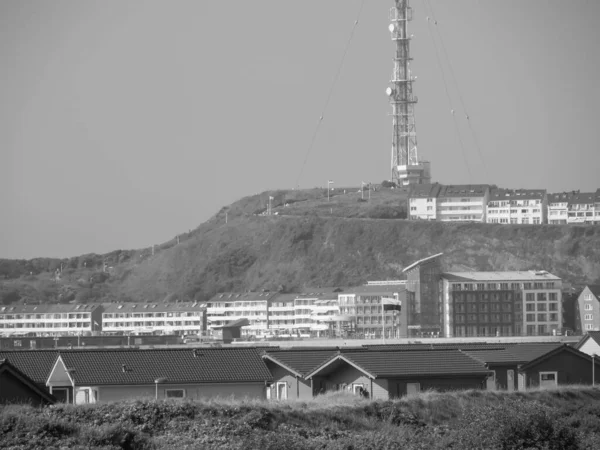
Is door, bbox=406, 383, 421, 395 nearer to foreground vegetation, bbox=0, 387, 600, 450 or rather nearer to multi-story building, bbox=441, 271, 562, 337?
foreground vegetation, bbox=0, 387, 600, 450

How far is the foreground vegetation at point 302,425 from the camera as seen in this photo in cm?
3453

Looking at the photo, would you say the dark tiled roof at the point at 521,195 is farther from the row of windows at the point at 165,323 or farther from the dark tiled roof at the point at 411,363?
the dark tiled roof at the point at 411,363

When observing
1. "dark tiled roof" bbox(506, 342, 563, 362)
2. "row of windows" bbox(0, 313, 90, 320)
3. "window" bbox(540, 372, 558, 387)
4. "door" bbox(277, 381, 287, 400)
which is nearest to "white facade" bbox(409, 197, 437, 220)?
"row of windows" bbox(0, 313, 90, 320)

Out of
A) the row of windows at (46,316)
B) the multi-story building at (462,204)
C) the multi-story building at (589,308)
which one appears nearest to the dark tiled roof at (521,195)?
the multi-story building at (462,204)

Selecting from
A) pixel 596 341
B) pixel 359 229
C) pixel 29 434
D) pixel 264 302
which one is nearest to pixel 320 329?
pixel 264 302

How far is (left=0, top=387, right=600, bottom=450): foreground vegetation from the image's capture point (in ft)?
113

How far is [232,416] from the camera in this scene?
124 feet

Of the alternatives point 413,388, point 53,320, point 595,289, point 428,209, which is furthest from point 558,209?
point 413,388

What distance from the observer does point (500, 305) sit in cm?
15400

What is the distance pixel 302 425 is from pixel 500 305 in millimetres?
117504

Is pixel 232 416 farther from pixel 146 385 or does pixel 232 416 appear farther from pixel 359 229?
pixel 359 229

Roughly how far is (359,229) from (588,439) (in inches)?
6121

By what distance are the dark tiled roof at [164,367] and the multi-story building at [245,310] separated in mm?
133706

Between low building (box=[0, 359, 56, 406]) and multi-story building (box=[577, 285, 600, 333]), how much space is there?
4844 inches
